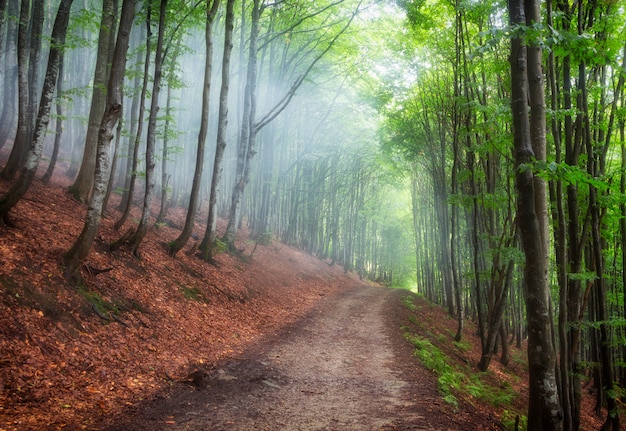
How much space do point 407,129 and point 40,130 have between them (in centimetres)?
1440

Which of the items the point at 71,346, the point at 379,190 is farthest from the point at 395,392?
the point at 379,190

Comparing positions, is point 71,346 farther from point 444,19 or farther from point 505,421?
point 444,19

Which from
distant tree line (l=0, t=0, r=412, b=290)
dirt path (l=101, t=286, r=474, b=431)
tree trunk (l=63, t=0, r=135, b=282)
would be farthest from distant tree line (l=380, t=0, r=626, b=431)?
tree trunk (l=63, t=0, r=135, b=282)

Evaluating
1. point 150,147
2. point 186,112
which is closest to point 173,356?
point 150,147

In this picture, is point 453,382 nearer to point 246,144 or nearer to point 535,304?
point 535,304

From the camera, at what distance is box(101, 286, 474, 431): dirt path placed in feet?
15.9

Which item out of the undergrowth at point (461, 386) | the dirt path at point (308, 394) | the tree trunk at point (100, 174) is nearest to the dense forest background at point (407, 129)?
the tree trunk at point (100, 174)

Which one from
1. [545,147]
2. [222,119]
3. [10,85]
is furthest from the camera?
[10,85]

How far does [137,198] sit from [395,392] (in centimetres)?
1573

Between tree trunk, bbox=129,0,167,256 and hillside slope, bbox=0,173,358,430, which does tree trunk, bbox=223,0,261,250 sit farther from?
tree trunk, bbox=129,0,167,256

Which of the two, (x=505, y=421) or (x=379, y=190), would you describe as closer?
(x=505, y=421)

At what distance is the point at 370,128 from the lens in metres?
27.6

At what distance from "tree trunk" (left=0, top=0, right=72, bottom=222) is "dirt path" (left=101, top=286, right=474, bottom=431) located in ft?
16.0

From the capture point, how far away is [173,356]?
6.93 metres
